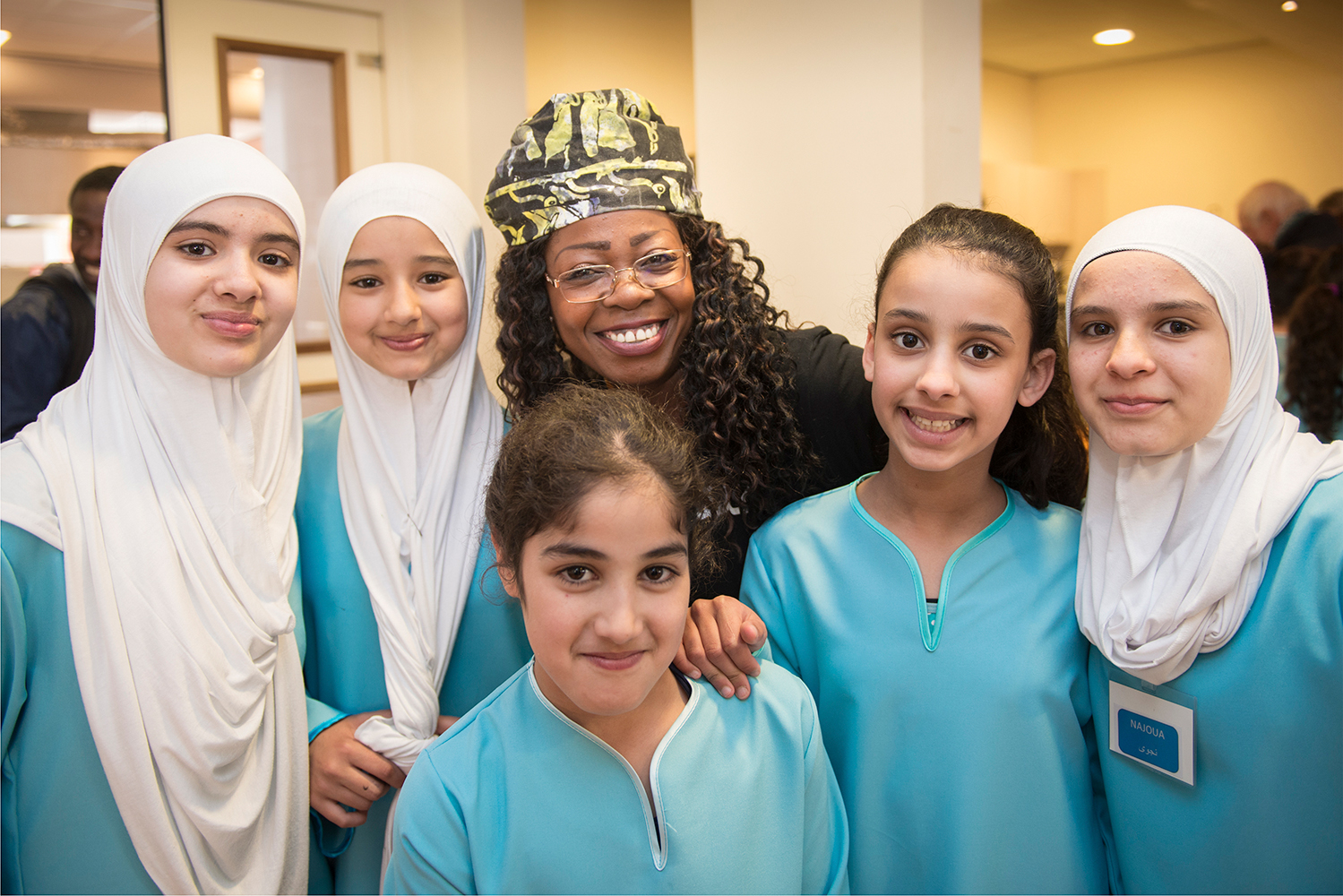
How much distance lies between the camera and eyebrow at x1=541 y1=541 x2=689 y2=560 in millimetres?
1178

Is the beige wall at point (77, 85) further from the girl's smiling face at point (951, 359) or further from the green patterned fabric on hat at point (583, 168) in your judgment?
the girl's smiling face at point (951, 359)

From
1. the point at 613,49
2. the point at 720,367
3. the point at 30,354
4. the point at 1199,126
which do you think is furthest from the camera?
the point at 1199,126

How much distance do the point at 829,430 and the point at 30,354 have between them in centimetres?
199

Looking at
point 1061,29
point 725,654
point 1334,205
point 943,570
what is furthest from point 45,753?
point 1061,29

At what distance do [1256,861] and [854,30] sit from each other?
7.02ft

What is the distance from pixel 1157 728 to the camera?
4.20 feet

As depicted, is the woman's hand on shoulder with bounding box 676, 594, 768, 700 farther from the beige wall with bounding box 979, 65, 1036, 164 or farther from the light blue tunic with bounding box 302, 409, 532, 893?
the beige wall with bounding box 979, 65, 1036, 164

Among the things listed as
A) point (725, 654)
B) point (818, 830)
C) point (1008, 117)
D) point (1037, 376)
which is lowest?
point (818, 830)

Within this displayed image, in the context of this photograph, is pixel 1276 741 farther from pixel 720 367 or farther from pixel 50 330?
pixel 50 330

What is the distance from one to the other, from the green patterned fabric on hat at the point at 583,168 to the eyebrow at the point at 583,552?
73 centimetres

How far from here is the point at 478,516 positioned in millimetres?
1608

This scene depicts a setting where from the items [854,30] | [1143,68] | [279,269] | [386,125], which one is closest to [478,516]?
[279,269]

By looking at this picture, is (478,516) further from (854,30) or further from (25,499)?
(854,30)

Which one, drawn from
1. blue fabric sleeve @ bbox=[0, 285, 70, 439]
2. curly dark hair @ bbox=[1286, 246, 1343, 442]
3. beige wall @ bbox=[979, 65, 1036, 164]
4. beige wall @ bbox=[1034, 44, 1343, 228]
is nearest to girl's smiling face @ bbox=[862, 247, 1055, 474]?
blue fabric sleeve @ bbox=[0, 285, 70, 439]
